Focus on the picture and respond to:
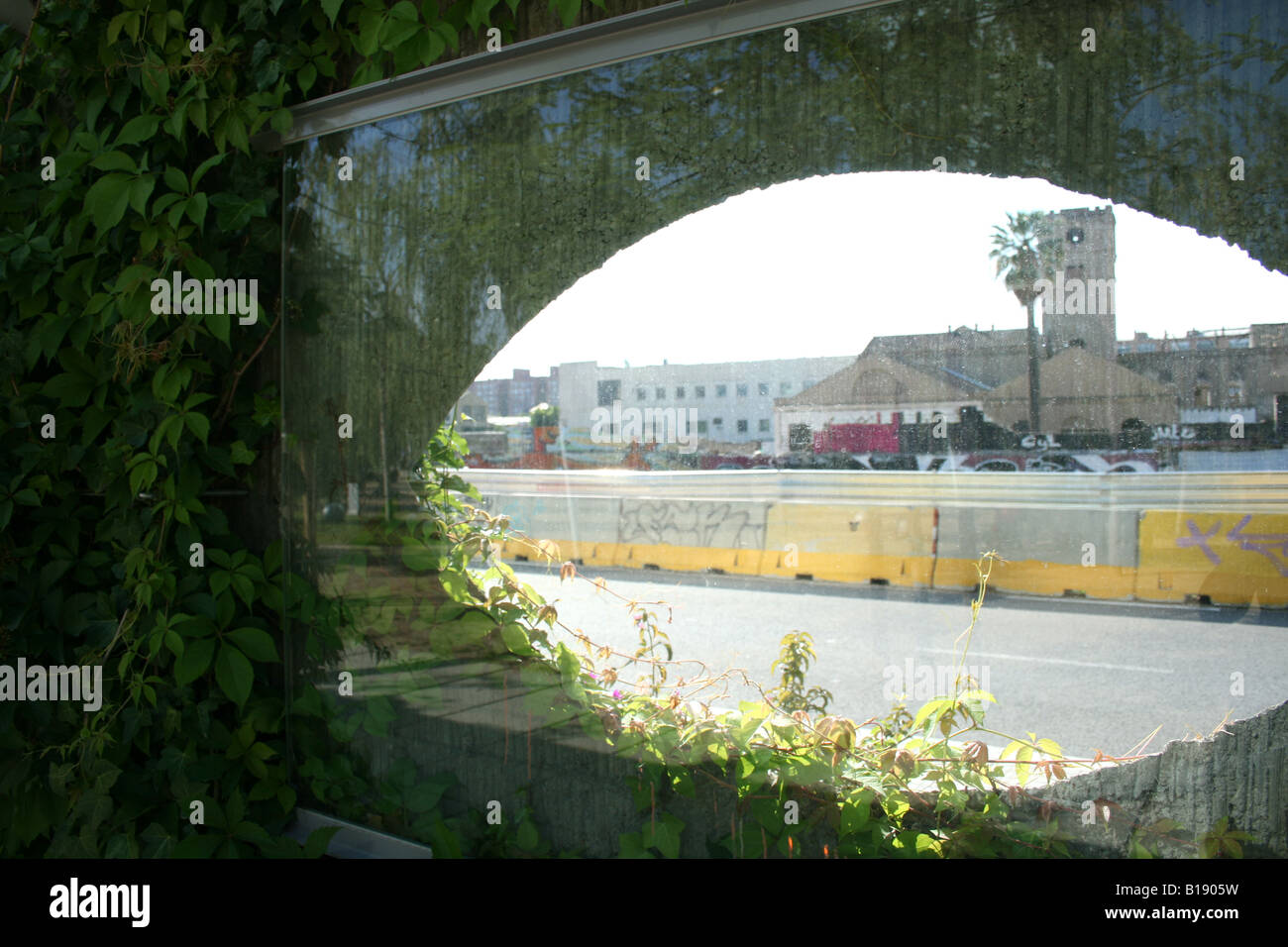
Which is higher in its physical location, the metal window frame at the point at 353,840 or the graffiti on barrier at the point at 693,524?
the graffiti on barrier at the point at 693,524

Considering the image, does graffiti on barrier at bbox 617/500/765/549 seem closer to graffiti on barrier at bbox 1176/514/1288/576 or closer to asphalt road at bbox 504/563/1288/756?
asphalt road at bbox 504/563/1288/756

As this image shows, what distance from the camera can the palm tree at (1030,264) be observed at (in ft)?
5.58

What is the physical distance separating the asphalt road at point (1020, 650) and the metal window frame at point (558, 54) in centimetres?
123

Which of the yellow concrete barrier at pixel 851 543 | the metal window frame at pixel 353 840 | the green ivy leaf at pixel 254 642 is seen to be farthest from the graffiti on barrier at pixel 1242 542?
the green ivy leaf at pixel 254 642

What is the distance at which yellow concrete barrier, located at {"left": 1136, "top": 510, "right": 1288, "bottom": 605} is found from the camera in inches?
61.2

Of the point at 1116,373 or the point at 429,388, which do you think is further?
the point at 429,388

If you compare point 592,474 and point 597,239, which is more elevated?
point 597,239

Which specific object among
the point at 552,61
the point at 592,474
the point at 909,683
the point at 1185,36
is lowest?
the point at 909,683

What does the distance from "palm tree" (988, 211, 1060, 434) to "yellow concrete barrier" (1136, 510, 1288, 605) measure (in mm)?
296

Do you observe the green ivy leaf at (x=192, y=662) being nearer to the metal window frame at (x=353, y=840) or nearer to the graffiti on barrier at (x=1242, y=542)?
the metal window frame at (x=353, y=840)
